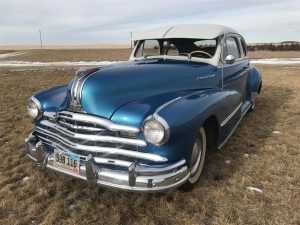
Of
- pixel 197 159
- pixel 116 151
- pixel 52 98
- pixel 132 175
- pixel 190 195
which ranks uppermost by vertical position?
pixel 52 98

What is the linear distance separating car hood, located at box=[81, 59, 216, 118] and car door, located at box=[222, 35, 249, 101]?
700 millimetres

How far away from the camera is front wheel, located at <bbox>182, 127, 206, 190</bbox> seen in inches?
141

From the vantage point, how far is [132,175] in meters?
2.89

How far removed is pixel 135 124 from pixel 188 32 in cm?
246

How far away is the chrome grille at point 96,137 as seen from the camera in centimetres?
299

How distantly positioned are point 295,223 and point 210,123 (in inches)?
55.2

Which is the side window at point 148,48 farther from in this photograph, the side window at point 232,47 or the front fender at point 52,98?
the front fender at point 52,98

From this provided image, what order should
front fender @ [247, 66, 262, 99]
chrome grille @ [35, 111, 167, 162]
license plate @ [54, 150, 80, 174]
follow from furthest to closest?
front fender @ [247, 66, 262, 99] → license plate @ [54, 150, 80, 174] → chrome grille @ [35, 111, 167, 162]

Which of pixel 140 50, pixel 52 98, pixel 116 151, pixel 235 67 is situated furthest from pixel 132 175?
pixel 235 67

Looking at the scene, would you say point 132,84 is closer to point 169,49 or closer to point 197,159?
point 197,159

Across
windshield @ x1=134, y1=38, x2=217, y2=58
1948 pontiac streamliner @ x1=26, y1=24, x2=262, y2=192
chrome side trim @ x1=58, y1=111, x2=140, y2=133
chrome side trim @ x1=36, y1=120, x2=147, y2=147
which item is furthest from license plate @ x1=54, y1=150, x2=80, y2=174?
windshield @ x1=134, y1=38, x2=217, y2=58

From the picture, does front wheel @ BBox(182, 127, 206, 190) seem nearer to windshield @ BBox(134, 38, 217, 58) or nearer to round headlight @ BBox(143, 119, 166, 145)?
round headlight @ BBox(143, 119, 166, 145)

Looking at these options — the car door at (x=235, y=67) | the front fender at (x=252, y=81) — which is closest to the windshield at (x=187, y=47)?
the car door at (x=235, y=67)

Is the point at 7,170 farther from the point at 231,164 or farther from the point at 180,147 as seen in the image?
the point at 231,164
